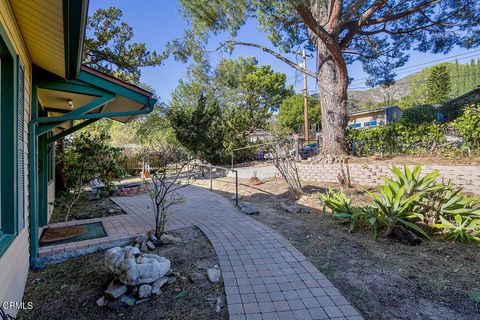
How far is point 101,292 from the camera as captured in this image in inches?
103

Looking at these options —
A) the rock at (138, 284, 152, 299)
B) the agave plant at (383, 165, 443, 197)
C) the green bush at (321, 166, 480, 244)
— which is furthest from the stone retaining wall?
the rock at (138, 284, 152, 299)

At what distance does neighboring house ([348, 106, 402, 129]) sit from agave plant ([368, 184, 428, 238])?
21.3 metres

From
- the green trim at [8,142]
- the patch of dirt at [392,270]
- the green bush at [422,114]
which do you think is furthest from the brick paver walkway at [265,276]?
the green bush at [422,114]

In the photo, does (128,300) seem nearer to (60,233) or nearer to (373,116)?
(60,233)

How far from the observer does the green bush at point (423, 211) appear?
12.1 ft

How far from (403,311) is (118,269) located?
2.61 metres

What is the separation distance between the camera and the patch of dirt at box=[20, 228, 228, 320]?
2307 mm

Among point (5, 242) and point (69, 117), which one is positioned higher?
point (69, 117)

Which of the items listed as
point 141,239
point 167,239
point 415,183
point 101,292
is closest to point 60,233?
point 141,239

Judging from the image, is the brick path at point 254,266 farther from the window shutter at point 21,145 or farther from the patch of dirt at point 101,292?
the window shutter at point 21,145

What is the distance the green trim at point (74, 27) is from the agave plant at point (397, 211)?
4159 millimetres

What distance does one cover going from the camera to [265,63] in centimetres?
2480

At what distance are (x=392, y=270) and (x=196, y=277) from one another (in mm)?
2179

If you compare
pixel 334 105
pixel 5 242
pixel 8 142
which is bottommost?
pixel 5 242
